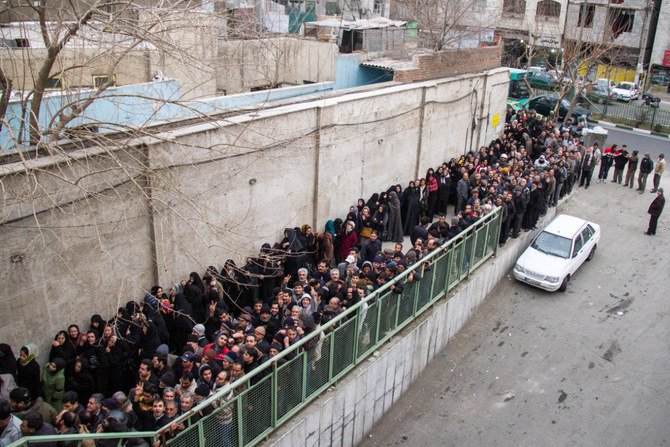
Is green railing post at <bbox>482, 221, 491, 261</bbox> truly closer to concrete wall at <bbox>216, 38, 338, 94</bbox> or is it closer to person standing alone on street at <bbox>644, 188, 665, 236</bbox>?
person standing alone on street at <bbox>644, 188, 665, 236</bbox>

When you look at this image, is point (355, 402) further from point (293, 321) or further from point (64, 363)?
point (64, 363)

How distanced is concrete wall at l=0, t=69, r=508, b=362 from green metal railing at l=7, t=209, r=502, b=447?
1.82 m

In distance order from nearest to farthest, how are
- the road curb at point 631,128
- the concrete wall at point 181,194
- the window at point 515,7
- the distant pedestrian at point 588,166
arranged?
the concrete wall at point 181,194 < the distant pedestrian at point 588,166 < the road curb at point 631,128 < the window at point 515,7

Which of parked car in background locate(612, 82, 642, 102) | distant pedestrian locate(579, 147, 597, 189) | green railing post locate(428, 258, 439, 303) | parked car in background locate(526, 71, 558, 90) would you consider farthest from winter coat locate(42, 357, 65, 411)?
parked car in background locate(612, 82, 642, 102)

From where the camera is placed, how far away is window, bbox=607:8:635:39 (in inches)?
1391

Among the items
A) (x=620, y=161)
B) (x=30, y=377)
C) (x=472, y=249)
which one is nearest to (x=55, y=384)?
(x=30, y=377)

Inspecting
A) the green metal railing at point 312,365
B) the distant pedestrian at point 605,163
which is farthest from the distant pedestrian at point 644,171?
the green metal railing at point 312,365

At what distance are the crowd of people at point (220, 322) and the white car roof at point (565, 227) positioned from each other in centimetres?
63

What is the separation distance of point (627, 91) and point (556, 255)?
2319cm

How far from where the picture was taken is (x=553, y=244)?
13.8m

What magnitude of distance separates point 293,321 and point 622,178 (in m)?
15.4

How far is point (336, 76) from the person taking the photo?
54.7 feet

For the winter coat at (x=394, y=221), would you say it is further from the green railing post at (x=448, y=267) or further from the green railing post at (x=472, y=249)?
the green railing post at (x=448, y=267)

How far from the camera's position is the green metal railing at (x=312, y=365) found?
667cm
